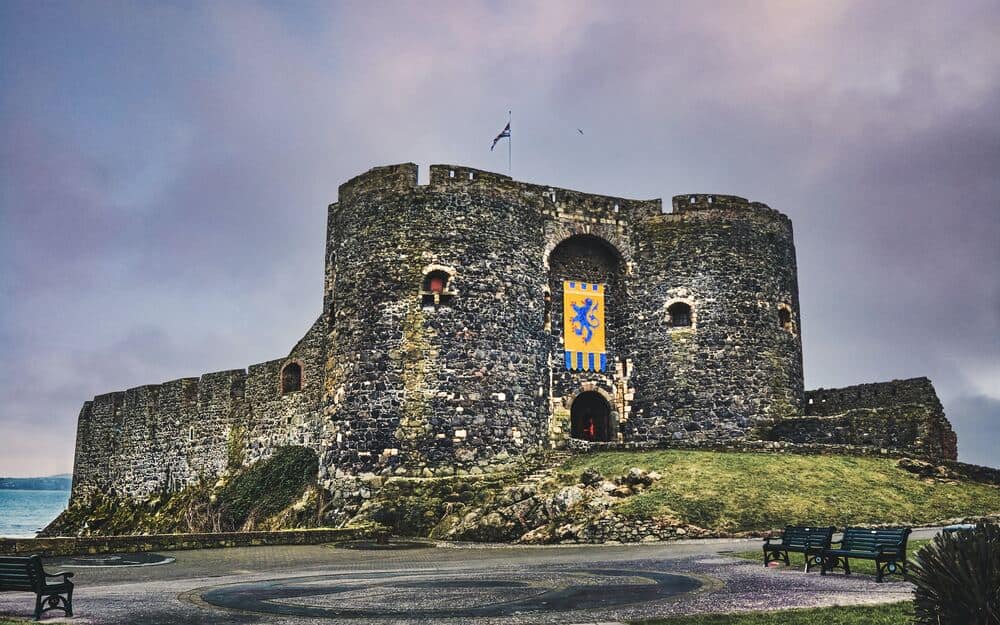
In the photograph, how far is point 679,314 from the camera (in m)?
27.6

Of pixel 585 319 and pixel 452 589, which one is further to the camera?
pixel 585 319

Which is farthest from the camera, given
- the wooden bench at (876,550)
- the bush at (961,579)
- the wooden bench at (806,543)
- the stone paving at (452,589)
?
the wooden bench at (806,543)

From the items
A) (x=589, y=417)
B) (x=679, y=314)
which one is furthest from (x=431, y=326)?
(x=679, y=314)

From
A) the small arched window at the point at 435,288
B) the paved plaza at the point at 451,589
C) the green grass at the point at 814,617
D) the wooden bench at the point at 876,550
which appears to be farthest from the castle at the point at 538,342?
the green grass at the point at 814,617

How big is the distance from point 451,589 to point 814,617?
4.41m

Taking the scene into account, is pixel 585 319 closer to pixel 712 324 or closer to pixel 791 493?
pixel 712 324

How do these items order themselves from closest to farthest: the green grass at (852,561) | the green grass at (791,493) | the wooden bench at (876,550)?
the wooden bench at (876,550)
the green grass at (852,561)
the green grass at (791,493)

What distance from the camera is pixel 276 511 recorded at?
25812 mm

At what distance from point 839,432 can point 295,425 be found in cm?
1590

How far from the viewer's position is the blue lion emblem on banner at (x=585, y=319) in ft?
89.8

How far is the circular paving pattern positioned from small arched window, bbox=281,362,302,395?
16.6 meters

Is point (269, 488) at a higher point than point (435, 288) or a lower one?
lower

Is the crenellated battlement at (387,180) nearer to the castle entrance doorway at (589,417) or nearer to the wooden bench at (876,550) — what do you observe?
the castle entrance doorway at (589,417)

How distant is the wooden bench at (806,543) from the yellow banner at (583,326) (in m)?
14.0
